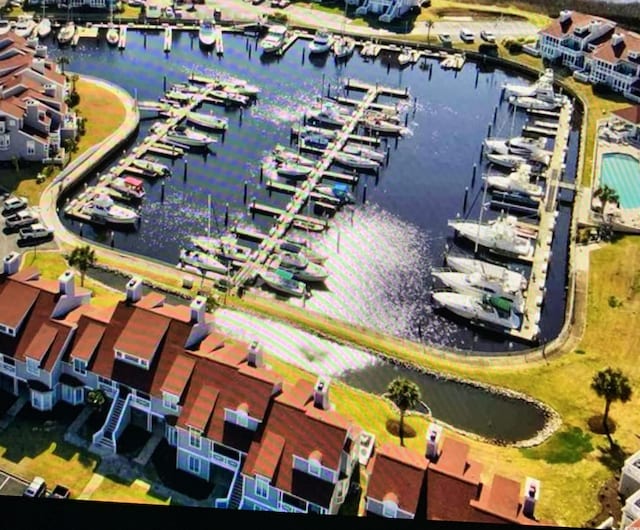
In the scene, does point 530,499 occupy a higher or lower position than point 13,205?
higher

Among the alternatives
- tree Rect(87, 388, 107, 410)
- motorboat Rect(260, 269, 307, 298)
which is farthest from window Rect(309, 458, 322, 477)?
motorboat Rect(260, 269, 307, 298)

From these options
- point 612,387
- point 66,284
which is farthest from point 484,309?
point 66,284

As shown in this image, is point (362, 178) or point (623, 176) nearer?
point (362, 178)

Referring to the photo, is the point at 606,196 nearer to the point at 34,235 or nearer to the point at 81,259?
the point at 81,259

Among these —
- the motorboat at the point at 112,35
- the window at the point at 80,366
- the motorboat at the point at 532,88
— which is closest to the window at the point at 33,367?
the window at the point at 80,366

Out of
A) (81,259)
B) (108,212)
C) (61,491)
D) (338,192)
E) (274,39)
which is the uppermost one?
(274,39)

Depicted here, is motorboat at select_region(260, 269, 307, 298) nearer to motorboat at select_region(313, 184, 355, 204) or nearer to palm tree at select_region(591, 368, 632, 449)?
motorboat at select_region(313, 184, 355, 204)

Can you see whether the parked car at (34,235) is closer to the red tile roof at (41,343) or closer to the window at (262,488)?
the red tile roof at (41,343)

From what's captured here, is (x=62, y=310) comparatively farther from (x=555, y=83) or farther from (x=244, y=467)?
(x=555, y=83)
